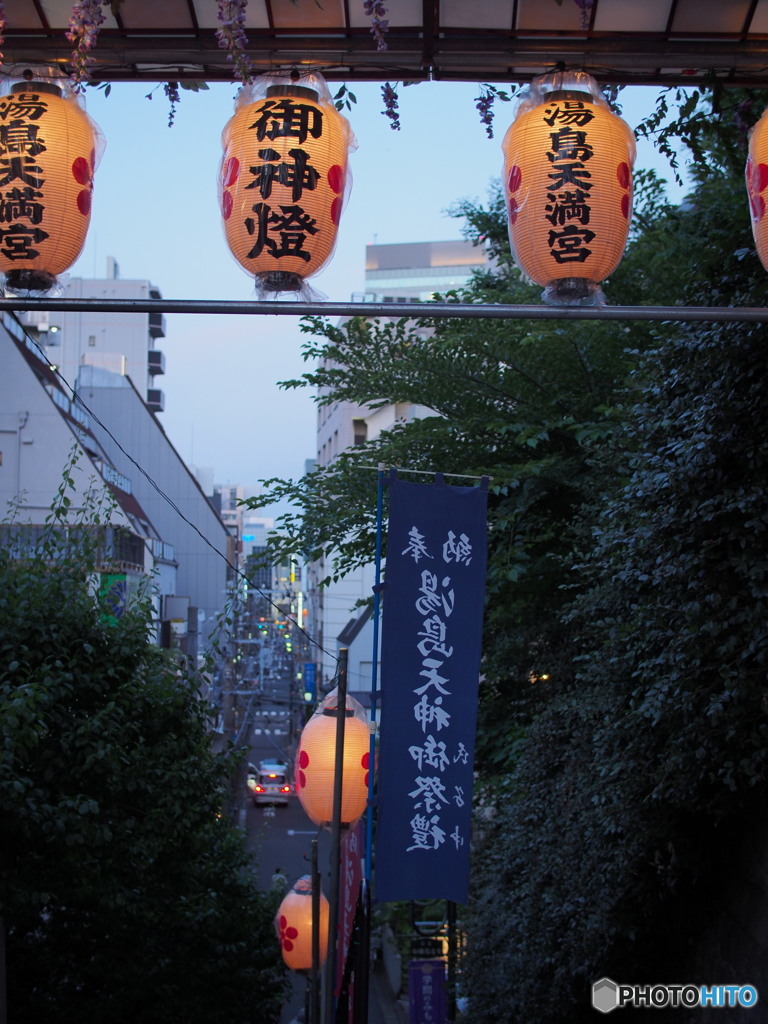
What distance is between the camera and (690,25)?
512 centimetres

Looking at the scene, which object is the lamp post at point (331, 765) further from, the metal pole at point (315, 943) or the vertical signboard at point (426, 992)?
the vertical signboard at point (426, 992)

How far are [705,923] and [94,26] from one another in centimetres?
708

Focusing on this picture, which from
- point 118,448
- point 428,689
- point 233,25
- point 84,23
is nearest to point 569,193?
point 233,25

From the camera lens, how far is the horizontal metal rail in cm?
429

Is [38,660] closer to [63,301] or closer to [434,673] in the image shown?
[434,673]

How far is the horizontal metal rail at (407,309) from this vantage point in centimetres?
429

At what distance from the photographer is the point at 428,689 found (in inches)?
301

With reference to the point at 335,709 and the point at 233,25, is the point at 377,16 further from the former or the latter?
the point at 335,709

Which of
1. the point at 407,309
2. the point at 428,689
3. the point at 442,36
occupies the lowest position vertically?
the point at 428,689

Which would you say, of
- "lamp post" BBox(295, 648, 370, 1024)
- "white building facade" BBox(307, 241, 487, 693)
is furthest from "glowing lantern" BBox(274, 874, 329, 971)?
"white building facade" BBox(307, 241, 487, 693)

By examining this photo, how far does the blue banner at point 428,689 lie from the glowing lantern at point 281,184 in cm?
306

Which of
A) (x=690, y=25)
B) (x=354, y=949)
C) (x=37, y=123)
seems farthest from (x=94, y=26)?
(x=354, y=949)

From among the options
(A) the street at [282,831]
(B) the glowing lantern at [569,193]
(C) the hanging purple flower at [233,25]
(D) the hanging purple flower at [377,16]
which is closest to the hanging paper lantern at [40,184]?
(C) the hanging purple flower at [233,25]

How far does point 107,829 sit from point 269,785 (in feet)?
120
